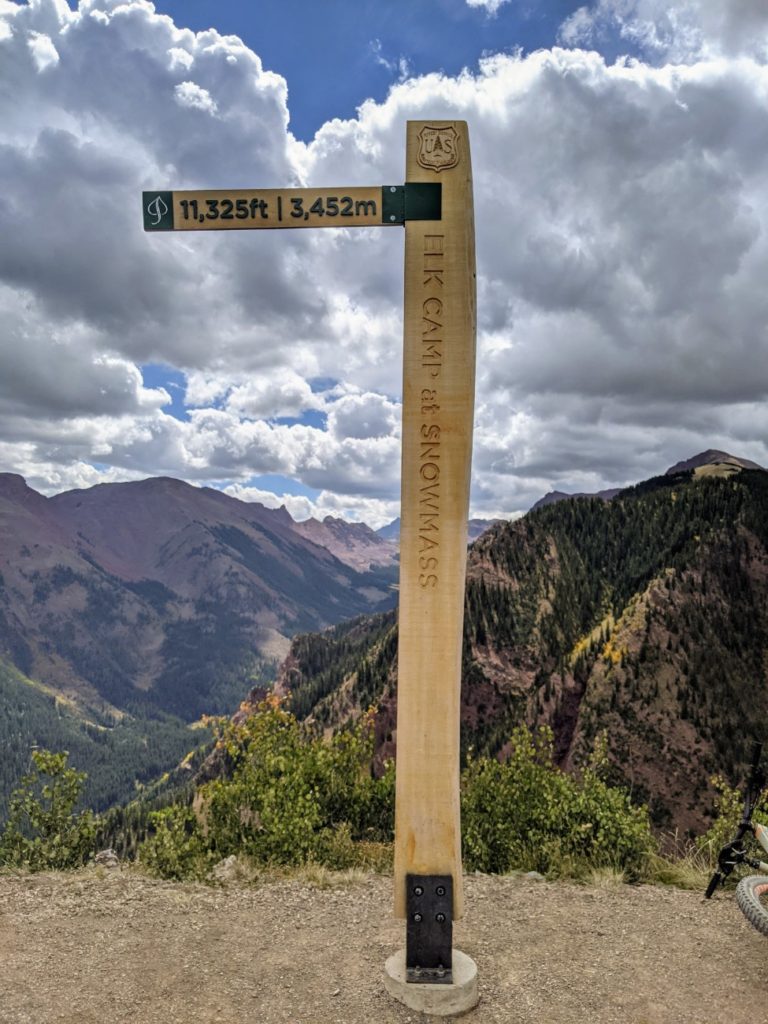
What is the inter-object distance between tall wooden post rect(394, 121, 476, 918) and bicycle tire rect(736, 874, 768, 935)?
3003mm

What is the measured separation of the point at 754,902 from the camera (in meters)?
7.30

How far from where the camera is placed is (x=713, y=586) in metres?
79.1

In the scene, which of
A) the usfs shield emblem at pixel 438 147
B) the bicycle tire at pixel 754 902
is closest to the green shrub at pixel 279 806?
the bicycle tire at pixel 754 902

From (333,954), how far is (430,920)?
1.65 metres

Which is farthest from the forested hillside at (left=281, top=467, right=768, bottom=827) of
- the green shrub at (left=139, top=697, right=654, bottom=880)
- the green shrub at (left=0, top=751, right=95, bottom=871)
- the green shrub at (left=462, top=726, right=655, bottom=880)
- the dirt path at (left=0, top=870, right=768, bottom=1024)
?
the dirt path at (left=0, top=870, right=768, bottom=1024)

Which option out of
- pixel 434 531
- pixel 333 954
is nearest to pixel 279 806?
pixel 333 954

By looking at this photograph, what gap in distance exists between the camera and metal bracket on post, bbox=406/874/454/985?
6863 millimetres

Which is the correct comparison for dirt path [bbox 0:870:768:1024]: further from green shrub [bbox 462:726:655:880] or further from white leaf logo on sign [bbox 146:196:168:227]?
white leaf logo on sign [bbox 146:196:168:227]

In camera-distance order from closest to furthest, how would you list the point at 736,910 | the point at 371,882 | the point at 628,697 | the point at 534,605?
1. the point at 736,910
2. the point at 371,882
3. the point at 628,697
4. the point at 534,605

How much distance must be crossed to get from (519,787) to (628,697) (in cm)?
6257

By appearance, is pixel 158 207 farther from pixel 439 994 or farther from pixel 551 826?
pixel 551 826

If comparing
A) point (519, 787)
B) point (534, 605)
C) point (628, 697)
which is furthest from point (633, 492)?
point (519, 787)

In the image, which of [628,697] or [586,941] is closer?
[586,941]

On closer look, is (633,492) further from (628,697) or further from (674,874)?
(674,874)
